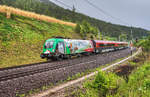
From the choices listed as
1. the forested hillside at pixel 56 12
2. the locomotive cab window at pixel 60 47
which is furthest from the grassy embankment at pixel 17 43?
the forested hillside at pixel 56 12

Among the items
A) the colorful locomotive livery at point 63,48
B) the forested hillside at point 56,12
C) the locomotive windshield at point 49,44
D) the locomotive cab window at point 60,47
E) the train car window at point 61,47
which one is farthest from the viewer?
the forested hillside at point 56,12

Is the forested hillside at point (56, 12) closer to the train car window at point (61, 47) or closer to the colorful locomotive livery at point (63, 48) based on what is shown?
the colorful locomotive livery at point (63, 48)

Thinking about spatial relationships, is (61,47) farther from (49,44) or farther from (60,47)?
(49,44)

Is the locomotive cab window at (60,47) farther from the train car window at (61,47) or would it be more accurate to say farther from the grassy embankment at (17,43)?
the grassy embankment at (17,43)

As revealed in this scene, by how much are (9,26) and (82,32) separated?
21.9 m

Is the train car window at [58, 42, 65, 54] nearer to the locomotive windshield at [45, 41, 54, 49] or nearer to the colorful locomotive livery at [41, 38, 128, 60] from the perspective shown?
the colorful locomotive livery at [41, 38, 128, 60]

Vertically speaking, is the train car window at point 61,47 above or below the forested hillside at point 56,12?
below

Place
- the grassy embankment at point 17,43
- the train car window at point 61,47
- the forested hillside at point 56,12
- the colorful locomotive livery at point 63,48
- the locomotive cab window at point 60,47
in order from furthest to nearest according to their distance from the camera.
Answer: the forested hillside at point 56,12, the train car window at point 61,47, the locomotive cab window at point 60,47, the colorful locomotive livery at point 63,48, the grassy embankment at point 17,43

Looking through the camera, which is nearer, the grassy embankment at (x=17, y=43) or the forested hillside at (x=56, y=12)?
the grassy embankment at (x=17, y=43)

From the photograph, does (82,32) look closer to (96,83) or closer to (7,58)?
(7,58)

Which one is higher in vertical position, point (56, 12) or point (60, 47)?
point (56, 12)

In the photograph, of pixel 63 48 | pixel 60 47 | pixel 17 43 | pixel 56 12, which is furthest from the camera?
pixel 56 12

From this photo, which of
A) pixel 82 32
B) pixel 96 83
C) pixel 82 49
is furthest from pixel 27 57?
pixel 82 32

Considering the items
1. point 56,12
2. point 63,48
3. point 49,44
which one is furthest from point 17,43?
point 56,12
